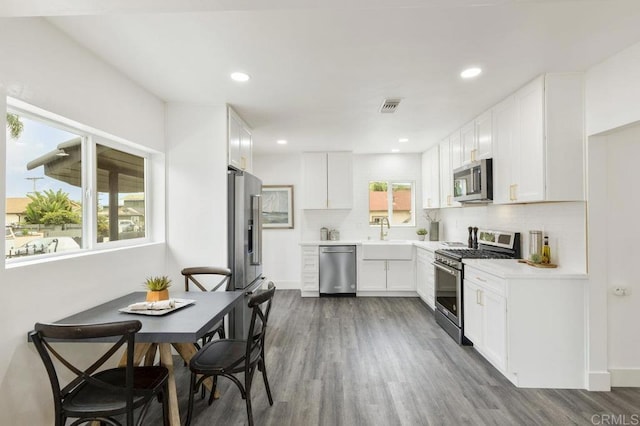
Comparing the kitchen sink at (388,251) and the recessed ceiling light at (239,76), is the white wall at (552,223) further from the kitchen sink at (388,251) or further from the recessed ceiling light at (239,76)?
the recessed ceiling light at (239,76)

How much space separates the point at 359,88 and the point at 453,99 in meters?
1.01

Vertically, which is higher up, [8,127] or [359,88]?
[359,88]

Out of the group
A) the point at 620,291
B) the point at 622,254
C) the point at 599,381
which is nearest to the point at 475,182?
the point at 622,254

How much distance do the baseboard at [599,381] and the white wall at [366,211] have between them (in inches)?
144

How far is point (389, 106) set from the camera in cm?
337

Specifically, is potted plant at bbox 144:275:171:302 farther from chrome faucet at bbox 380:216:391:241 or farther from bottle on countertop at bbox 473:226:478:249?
chrome faucet at bbox 380:216:391:241

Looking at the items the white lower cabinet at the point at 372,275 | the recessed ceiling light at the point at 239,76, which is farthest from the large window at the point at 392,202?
the recessed ceiling light at the point at 239,76

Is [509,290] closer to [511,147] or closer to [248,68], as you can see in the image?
[511,147]

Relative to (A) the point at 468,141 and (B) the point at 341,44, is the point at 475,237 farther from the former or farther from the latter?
(B) the point at 341,44

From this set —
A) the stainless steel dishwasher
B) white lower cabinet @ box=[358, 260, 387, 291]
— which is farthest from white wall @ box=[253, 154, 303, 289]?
white lower cabinet @ box=[358, 260, 387, 291]

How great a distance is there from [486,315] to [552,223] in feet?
3.50

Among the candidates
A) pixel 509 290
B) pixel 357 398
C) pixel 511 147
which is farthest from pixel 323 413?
pixel 511 147

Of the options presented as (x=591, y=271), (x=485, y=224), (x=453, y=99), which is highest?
(x=453, y=99)

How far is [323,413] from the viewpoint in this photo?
232 cm
